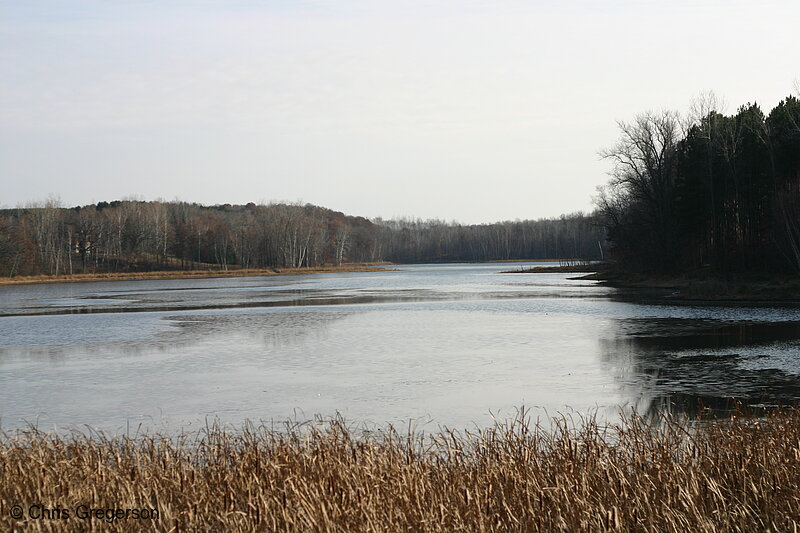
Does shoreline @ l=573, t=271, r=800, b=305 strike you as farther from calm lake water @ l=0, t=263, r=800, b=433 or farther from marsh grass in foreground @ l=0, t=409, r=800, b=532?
marsh grass in foreground @ l=0, t=409, r=800, b=532

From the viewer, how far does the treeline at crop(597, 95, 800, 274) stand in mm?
45250

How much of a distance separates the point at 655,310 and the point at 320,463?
3023 centimetres

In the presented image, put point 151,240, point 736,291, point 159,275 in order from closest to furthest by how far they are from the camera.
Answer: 1. point 736,291
2. point 159,275
3. point 151,240

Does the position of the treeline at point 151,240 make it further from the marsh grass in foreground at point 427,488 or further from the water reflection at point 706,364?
the marsh grass in foreground at point 427,488

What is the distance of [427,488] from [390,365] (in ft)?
38.6

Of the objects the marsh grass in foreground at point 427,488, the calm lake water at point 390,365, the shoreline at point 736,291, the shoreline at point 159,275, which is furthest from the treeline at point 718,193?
the shoreline at point 159,275

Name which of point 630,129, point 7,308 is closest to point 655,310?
point 630,129

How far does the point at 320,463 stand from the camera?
7969 millimetres

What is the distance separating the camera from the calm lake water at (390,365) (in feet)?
44.2

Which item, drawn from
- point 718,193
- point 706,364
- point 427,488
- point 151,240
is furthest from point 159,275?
point 427,488

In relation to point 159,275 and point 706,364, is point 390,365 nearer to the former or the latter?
point 706,364

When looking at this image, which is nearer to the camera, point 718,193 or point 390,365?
point 390,365

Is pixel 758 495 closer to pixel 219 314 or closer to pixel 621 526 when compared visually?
pixel 621 526

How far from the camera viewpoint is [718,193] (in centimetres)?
5150
